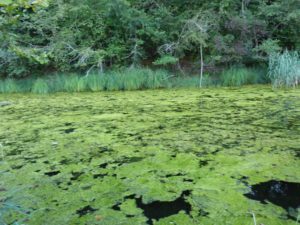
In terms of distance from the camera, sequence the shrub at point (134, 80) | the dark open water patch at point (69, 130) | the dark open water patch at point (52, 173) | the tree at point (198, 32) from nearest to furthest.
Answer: the dark open water patch at point (52, 173)
the dark open water patch at point (69, 130)
the shrub at point (134, 80)
the tree at point (198, 32)

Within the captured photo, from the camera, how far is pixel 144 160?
258cm

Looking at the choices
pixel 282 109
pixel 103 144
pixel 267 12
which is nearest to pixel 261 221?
pixel 103 144

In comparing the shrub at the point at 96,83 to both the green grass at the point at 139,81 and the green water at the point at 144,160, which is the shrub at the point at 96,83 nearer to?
the green grass at the point at 139,81

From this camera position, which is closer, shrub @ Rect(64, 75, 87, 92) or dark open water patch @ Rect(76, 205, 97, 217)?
dark open water patch @ Rect(76, 205, 97, 217)

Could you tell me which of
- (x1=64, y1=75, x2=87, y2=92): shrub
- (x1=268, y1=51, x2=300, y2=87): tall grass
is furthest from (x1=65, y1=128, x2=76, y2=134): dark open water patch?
(x1=268, y1=51, x2=300, y2=87): tall grass

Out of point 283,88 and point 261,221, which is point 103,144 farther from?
point 283,88

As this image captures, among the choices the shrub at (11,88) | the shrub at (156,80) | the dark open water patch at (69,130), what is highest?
the shrub at (156,80)

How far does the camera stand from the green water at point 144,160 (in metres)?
1.82

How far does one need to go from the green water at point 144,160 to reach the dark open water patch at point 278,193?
5 centimetres

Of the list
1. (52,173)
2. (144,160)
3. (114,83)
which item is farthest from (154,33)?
(52,173)

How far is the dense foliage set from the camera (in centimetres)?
721

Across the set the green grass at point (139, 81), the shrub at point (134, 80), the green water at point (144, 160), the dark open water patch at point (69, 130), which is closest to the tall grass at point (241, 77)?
the green grass at point (139, 81)

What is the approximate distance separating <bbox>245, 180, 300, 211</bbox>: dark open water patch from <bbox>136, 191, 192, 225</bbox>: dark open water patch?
0.39 meters

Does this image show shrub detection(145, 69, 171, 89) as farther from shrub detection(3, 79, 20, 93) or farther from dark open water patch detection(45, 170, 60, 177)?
dark open water patch detection(45, 170, 60, 177)
